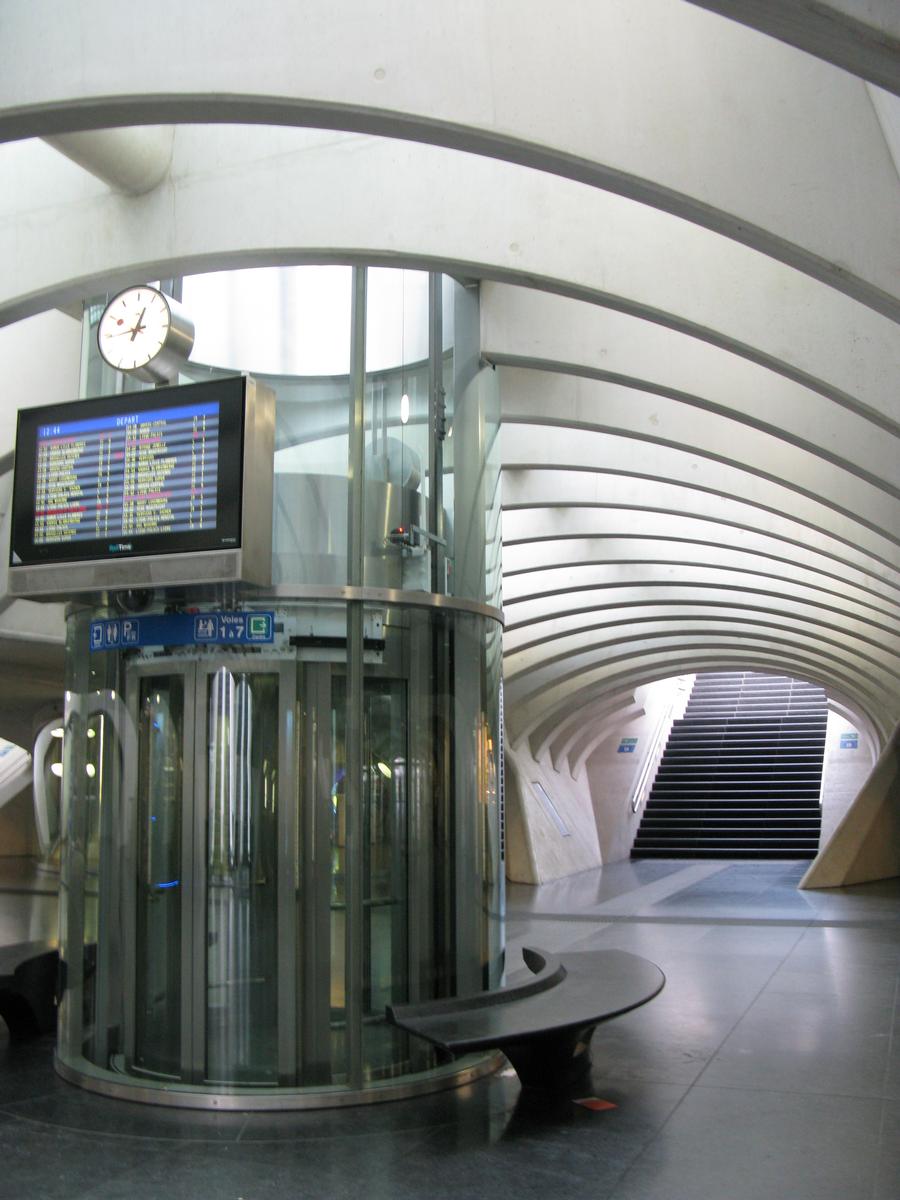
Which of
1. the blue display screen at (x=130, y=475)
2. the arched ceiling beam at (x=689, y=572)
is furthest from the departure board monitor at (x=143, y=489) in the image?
the arched ceiling beam at (x=689, y=572)

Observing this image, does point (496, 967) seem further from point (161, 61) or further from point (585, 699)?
point (585, 699)

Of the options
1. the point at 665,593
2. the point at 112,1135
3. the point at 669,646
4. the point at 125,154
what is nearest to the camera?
the point at 112,1135

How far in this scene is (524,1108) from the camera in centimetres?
683

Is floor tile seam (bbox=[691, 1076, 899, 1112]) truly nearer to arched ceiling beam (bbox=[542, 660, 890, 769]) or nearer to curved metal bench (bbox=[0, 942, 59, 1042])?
curved metal bench (bbox=[0, 942, 59, 1042])

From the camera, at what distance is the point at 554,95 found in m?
6.47

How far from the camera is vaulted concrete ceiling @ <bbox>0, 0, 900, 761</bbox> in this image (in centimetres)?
636

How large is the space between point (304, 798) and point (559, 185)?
4670 mm

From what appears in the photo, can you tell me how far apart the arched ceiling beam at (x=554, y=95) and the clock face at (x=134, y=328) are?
1.32 m

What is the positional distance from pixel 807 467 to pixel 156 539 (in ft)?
27.6

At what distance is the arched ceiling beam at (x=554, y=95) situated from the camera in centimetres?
Answer: 634

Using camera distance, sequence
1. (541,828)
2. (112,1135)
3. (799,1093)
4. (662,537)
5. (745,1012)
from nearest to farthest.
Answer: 1. (112,1135)
2. (799,1093)
3. (745,1012)
4. (662,537)
5. (541,828)

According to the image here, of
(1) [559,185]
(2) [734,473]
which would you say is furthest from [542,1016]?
(2) [734,473]

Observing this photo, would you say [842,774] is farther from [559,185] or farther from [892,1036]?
[559,185]

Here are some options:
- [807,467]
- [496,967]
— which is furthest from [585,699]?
[496,967]
